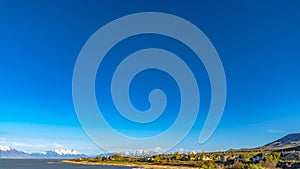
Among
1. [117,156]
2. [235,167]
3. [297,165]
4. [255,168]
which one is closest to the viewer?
[255,168]

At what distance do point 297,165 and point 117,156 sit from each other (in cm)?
12716

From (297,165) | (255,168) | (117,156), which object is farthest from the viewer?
(117,156)

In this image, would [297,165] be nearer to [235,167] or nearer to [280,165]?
[280,165]

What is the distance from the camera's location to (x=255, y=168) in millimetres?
45500

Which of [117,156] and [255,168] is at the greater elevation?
[117,156]

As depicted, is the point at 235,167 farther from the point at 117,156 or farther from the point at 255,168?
the point at 117,156

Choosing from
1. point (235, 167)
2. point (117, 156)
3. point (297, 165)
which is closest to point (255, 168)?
point (235, 167)

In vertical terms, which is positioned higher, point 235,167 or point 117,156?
point 117,156

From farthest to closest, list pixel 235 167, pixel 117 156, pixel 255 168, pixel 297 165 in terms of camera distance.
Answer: pixel 117 156, pixel 297 165, pixel 235 167, pixel 255 168

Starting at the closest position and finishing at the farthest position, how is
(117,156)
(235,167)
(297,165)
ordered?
(235,167)
(297,165)
(117,156)

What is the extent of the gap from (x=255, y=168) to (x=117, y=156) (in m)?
148

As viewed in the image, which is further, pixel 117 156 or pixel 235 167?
pixel 117 156

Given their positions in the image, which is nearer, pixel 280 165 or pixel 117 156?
pixel 280 165

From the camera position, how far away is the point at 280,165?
74.6m
